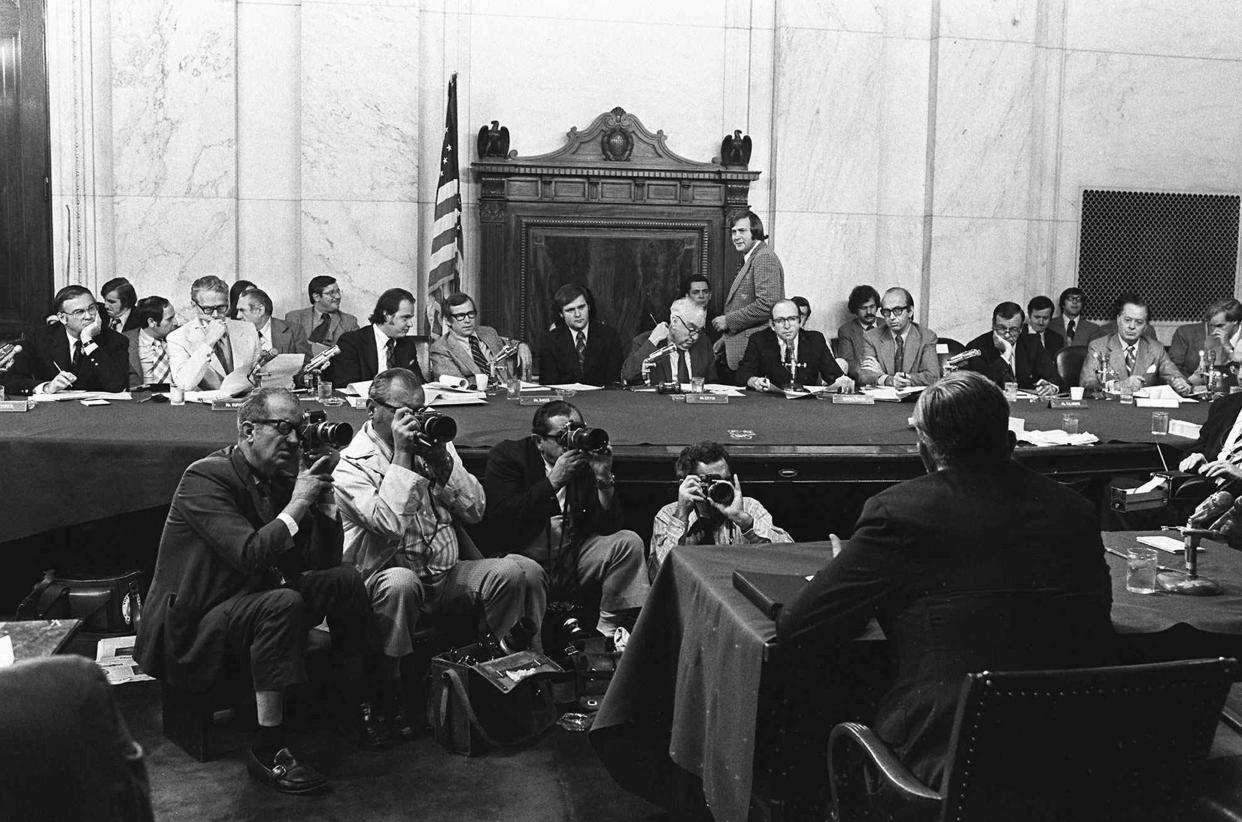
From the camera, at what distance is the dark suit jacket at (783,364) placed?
761cm

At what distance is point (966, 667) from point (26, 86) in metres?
7.95

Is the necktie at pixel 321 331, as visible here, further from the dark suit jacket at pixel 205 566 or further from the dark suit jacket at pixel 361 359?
the dark suit jacket at pixel 205 566

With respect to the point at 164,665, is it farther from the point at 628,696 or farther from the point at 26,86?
the point at 26,86

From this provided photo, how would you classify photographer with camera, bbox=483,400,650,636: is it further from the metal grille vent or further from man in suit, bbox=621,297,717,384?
the metal grille vent

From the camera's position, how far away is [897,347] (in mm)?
7957

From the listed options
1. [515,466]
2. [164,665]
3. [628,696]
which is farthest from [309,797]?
[515,466]

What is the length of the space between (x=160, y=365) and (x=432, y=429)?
3.49 m

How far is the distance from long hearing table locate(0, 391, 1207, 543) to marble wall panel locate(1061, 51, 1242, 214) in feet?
14.5

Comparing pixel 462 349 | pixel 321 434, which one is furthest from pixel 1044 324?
pixel 321 434

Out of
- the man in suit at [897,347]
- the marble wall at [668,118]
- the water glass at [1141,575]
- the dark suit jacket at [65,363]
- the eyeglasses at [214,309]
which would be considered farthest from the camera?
the marble wall at [668,118]

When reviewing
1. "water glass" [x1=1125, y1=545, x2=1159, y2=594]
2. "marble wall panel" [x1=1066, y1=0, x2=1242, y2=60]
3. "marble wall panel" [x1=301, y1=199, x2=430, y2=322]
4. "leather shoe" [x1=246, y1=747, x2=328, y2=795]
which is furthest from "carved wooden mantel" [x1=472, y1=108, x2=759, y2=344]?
"water glass" [x1=1125, y1=545, x2=1159, y2=594]

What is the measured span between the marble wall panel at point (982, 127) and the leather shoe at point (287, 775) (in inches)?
277

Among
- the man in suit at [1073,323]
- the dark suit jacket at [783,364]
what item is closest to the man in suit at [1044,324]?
the man in suit at [1073,323]

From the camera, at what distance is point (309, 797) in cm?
373
